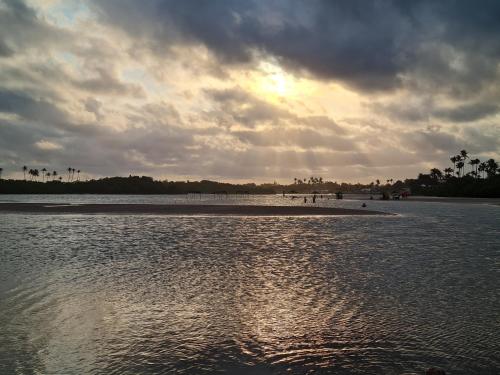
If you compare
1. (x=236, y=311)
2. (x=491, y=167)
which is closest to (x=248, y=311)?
(x=236, y=311)

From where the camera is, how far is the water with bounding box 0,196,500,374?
8258 mm

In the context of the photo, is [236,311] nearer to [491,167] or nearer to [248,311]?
[248,311]

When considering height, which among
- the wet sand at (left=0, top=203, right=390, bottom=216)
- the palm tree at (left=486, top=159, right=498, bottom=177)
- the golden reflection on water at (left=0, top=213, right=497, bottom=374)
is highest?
the palm tree at (left=486, top=159, right=498, bottom=177)

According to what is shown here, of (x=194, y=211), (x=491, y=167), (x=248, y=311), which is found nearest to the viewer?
(x=248, y=311)

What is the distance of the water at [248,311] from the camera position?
8258 mm

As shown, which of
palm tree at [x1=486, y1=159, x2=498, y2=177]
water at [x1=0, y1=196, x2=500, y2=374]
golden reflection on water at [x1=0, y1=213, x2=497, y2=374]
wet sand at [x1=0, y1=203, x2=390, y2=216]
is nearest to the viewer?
water at [x1=0, y1=196, x2=500, y2=374]

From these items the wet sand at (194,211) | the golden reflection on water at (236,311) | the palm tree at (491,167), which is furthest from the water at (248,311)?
the palm tree at (491,167)

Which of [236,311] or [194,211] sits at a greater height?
[194,211]

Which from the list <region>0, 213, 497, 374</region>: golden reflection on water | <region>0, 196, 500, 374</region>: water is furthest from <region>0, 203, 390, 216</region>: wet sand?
<region>0, 213, 497, 374</region>: golden reflection on water

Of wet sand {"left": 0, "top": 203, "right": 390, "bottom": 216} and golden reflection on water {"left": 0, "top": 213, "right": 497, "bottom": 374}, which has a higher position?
wet sand {"left": 0, "top": 203, "right": 390, "bottom": 216}

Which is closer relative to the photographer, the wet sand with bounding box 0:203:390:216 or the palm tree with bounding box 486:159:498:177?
the wet sand with bounding box 0:203:390:216

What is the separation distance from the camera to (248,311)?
11.9 meters

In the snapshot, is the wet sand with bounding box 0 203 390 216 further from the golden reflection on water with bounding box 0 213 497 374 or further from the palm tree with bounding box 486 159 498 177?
the palm tree with bounding box 486 159 498 177

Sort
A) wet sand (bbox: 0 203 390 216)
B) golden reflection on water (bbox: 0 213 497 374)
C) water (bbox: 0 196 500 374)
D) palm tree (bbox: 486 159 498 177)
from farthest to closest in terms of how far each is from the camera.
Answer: palm tree (bbox: 486 159 498 177) → wet sand (bbox: 0 203 390 216) → golden reflection on water (bbox: 0 213 497 374) → water (bbox: 0 196 500 374)
